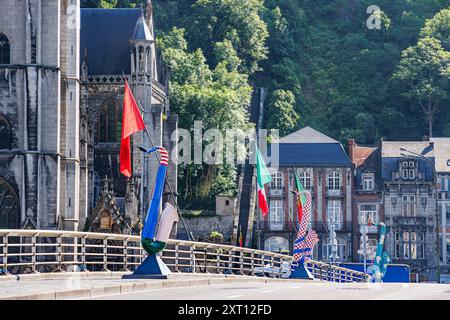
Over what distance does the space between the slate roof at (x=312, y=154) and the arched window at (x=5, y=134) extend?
38.9 metres

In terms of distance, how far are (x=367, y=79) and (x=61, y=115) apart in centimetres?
6944

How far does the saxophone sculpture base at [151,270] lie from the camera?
34969mm

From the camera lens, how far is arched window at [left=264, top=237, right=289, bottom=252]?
4011 inches

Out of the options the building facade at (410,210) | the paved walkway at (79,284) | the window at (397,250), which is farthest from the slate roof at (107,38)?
the paved walkway at (79,284)

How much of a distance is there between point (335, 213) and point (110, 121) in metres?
22.4

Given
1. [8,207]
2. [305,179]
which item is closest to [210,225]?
[305,179]

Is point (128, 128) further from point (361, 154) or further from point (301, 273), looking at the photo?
point (361, 154)

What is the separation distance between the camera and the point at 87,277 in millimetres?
37031

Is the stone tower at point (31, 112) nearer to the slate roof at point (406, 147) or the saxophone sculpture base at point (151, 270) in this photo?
the saxophone sculpture base at point (151, 270)

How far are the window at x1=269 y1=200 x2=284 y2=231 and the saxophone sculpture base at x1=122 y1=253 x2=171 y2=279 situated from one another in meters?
66.9

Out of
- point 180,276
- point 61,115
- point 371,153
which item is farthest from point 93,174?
point 180,276

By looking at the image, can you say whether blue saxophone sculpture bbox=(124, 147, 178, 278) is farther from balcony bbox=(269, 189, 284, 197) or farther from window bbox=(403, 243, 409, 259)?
window bbox=(403, 243, 409, 259)

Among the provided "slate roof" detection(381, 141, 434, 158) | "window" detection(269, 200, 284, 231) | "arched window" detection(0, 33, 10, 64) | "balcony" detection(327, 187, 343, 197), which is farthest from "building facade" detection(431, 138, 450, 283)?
"arched window" detection(0, 33, 10, 64)
